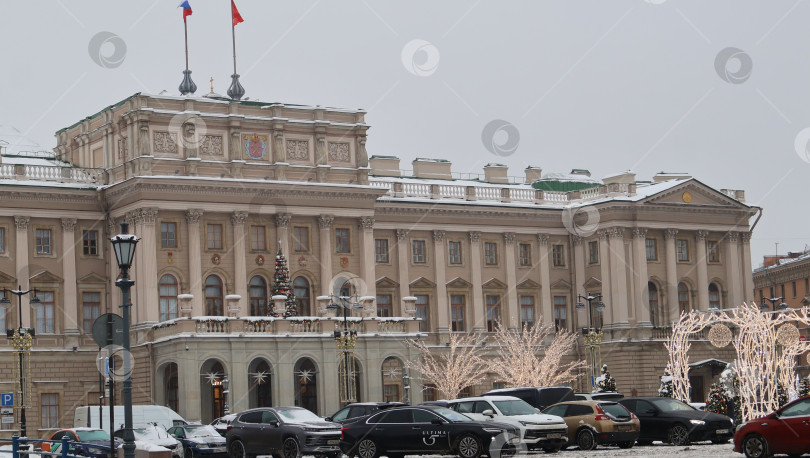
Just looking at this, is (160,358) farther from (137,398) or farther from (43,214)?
(43,214)

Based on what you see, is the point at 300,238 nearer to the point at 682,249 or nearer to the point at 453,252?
the point at 453,252

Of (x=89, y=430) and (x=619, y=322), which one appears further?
(x=619, y=322)

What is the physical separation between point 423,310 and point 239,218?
14.1 metres

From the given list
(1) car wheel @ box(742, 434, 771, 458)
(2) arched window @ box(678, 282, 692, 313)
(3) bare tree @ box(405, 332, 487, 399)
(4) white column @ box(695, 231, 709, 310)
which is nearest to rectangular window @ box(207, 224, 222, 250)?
(3) bare tree @ box(405, 332, 487, 399)

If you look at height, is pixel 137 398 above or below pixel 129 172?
below

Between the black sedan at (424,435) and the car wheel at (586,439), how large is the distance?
315 cm

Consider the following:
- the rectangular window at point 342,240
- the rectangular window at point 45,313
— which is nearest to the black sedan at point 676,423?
the rectangular window at point 342,240

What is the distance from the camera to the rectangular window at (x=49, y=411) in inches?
2795

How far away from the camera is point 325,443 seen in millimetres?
41531

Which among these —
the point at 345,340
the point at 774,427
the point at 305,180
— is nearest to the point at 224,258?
the point at 305,180

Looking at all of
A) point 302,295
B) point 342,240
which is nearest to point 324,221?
point 342,240

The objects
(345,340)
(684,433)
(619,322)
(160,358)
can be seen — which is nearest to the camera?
(684,433)

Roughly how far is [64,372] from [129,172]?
991cm

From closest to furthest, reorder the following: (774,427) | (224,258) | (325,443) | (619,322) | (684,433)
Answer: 1. (774,427)
2. (325,443)
3. (684,433)
4. (224,258)
5. (619,322)
